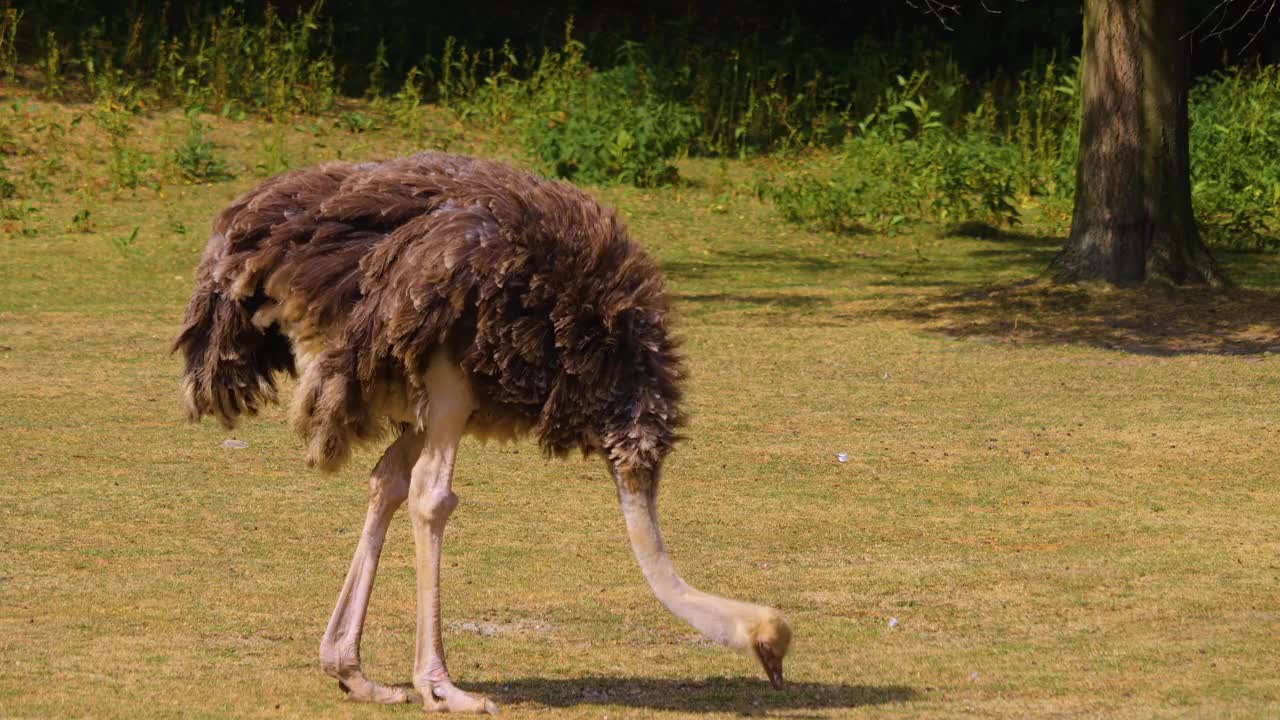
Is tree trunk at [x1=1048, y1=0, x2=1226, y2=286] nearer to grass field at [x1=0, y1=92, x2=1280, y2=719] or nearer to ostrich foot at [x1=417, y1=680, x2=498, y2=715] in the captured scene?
grass field at [x1=0, y1=92, x2=1280, y2=719]

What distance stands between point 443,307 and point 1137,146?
11176 mm

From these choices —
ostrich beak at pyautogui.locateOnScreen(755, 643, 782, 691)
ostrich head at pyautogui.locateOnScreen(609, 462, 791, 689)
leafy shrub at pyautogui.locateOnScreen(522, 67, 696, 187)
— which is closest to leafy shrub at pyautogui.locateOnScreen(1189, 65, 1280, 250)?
leafy shrub at pyautogui.locateOnScreen(522, 67, 696, 187)

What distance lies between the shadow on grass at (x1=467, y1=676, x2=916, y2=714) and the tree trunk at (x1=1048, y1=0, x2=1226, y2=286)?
10.4 metres

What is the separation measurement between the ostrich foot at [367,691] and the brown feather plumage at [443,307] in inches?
27.7

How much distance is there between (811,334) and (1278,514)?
239 inches

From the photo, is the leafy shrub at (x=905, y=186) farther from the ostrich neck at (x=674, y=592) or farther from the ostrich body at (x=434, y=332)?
the ostrich neck at (x=674, y=592)

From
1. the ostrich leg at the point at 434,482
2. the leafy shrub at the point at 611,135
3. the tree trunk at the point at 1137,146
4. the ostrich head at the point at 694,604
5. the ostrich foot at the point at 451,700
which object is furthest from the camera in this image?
the leafy shrub at the point at 611,135

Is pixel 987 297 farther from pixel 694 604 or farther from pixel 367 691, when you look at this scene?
A: pixel 694 604

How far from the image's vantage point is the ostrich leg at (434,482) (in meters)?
5.96

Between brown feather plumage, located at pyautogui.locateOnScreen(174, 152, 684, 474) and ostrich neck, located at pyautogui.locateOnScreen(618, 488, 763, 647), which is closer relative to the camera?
ostrich neck, located at pyautogui.locateOnScreen(618, 488, 763, 647)

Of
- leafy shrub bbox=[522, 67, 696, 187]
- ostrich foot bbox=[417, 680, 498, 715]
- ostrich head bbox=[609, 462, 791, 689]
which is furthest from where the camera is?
leafy shrub bbox=[522, 67, 696, 187]

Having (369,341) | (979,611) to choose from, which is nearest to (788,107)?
(979,611)

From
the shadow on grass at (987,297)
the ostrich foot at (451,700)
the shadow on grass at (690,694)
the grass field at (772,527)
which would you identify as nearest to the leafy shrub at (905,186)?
the shadow on grass at (987,297)

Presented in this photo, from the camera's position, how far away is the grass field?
636cm
